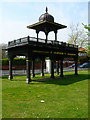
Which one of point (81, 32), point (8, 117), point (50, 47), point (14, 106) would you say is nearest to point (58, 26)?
→ point (50, 47)

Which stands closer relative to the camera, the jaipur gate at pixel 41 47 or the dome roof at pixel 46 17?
the jaipur gate at pixel 41 47

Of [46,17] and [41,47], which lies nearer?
[41,47]

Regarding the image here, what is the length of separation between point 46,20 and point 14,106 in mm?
14789

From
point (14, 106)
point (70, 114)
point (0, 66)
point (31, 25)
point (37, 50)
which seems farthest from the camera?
Result: point (0, 66)

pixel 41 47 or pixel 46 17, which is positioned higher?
pixel 46 17

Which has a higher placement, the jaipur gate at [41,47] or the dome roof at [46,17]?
the dome roof at [46,17]

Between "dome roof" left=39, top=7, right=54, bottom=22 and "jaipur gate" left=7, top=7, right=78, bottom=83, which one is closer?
"jaipur gate" left=7, top=7, right=78, bottom=83

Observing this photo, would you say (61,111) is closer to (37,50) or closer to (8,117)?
(8,117)

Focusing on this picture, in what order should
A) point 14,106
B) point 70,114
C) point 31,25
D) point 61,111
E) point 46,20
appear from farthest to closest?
point 31,25
point 46,20
point 14,106
point 61,111
point 70,114

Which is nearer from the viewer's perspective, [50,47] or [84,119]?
[84,119]

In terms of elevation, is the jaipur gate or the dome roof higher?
the dome roof

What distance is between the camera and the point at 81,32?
1836 inches

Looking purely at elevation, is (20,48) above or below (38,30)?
below

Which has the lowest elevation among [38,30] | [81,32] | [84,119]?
[84,119]
